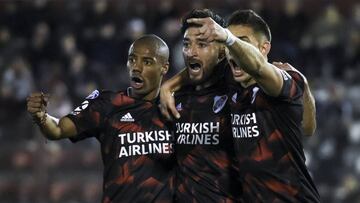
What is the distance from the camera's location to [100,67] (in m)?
13.4

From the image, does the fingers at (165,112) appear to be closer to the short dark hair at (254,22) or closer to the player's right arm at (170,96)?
the player's right arm at (170,96)

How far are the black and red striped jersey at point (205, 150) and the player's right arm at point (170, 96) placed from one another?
0.11m

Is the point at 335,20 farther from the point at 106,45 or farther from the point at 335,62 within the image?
the point at 106,45

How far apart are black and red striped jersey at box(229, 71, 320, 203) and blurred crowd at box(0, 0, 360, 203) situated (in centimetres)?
633

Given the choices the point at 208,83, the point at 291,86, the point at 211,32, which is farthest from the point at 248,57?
the point at 208,83

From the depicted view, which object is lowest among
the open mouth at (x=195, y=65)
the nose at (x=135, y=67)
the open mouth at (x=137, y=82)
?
the open mouth at (x=137, y=82)

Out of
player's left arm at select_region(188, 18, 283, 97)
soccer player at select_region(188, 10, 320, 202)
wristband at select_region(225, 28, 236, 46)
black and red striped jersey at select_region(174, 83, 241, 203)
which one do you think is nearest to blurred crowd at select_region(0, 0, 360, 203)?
black and red striped jersey at select_region(174, 83, 241, 203)

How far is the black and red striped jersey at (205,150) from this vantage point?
528cm

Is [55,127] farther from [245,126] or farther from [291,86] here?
[291,86]

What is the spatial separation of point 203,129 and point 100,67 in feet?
27.0

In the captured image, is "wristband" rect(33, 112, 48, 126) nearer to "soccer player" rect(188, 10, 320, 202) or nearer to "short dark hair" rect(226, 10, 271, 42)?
"soccer player" rect(188, 10, 320, 202)

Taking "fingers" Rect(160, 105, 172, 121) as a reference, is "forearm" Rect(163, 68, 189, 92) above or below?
above

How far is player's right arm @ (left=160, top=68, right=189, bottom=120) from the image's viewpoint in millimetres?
5369

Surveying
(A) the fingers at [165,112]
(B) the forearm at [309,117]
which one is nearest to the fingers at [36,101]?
(A) the fingers at [165,112]
